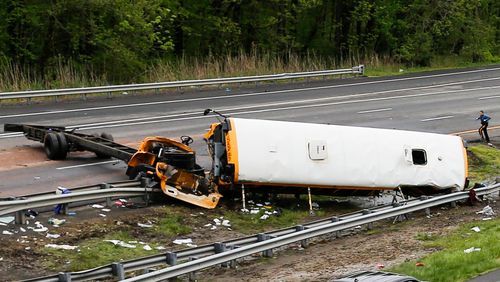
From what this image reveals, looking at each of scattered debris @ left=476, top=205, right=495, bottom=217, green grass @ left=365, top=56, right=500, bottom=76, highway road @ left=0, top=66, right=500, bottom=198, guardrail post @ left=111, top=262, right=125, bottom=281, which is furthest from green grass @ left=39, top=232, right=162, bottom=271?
green grass @ left=365, top=56, right=500, bottom=76

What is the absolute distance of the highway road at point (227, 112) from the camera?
20.2 meters

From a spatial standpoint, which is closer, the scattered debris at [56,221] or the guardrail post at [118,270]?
the guardrail post at [118,270]

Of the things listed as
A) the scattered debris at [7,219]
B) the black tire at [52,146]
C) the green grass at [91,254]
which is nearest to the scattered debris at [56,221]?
the scattered debris at [7,219]

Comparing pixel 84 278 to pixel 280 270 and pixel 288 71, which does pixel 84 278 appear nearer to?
pixel 280 270

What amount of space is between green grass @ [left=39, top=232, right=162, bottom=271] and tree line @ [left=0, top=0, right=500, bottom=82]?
→ 75.7 feet

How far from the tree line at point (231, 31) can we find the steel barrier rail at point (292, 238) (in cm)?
2158

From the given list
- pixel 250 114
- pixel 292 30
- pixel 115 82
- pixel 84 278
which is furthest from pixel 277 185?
pixel 292 30

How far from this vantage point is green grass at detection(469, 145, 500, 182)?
75.2 ft

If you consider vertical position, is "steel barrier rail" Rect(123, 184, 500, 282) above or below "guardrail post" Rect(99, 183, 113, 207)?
below

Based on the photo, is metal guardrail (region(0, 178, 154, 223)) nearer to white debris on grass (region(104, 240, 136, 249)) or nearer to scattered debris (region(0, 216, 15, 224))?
scattered debris (region(0, 216, 15, 224))

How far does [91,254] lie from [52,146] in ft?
22.0

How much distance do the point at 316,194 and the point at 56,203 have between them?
6.19 metres

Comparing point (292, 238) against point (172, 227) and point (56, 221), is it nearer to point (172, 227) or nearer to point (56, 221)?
point (172, 227)

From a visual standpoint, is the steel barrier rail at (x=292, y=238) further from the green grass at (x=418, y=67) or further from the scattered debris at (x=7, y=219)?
the green grass at (x=418, y=67)
